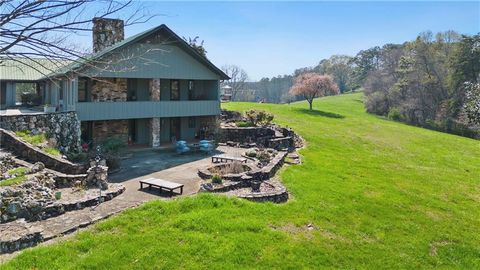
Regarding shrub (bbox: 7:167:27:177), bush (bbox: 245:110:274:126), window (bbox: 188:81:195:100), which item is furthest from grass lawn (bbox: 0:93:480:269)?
window (bbox: 188:81:195:100)

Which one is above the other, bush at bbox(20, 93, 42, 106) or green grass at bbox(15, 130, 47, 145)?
bush at bbox(20, 93, 42, 106)

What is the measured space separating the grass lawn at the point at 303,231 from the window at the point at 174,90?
39.9ft

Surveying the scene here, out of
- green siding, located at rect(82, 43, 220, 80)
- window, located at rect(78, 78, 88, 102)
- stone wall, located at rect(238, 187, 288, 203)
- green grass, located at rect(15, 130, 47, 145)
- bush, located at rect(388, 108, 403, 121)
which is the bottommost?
stone wall, located at rect(238, 187, 288, 203)

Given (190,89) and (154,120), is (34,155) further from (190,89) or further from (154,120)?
(190,89)

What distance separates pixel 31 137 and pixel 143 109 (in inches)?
293

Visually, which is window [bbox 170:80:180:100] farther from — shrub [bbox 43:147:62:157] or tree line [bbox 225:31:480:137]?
tree line [bbox 225:31:480:137]

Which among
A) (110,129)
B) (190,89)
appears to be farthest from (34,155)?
(190,89)

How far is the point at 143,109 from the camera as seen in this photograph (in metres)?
21.9

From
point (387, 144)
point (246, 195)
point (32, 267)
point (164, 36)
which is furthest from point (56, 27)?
point (387, 144)

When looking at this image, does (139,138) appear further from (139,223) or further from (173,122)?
(139,223)

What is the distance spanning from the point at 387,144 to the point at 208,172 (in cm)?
1886

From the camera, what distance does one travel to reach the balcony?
19469 millimetres

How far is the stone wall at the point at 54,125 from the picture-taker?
15.3 metres

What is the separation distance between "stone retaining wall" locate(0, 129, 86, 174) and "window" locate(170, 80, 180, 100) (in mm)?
12327
